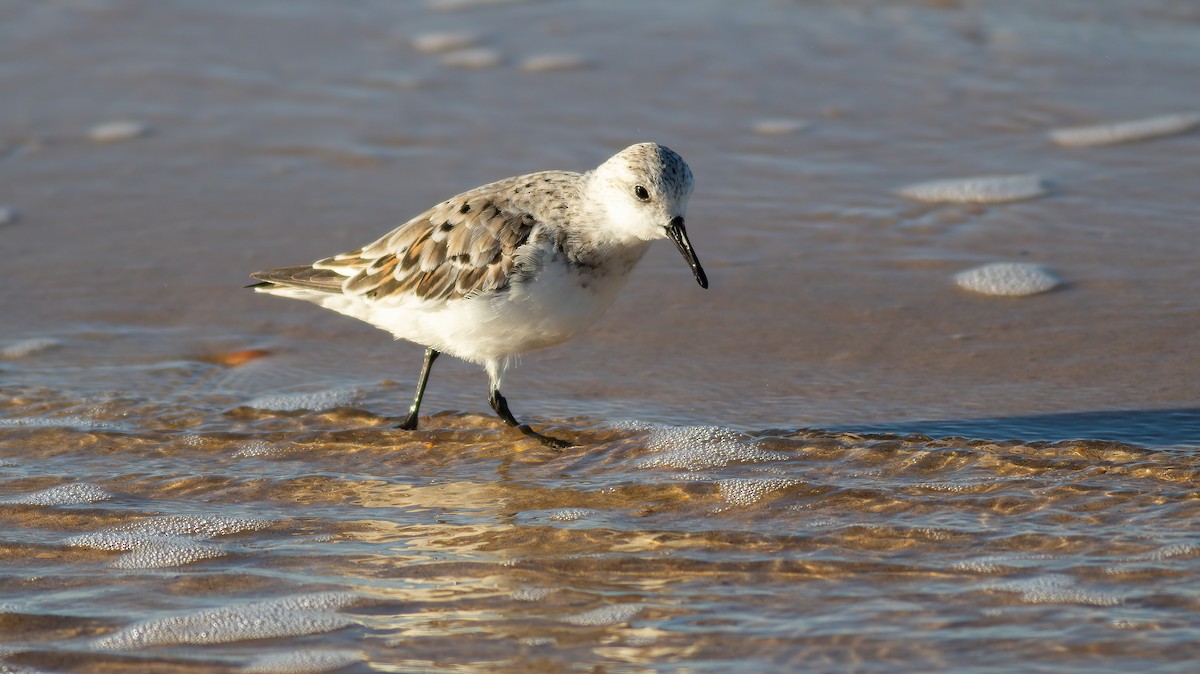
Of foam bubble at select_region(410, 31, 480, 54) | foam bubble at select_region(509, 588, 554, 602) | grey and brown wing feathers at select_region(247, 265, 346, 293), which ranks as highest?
foam bubble at select_region(410, 31, 480, 54)

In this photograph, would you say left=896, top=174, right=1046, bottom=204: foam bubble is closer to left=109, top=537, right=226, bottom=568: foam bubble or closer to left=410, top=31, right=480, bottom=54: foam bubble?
left=410, top=31, right=480, bottom=54: foam bubble

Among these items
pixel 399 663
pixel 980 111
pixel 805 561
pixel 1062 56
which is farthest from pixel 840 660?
pixel 1062 56

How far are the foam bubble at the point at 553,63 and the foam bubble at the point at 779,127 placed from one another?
153 centimetres

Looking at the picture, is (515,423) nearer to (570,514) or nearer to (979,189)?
(570,514)

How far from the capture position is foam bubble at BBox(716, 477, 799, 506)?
580 cm

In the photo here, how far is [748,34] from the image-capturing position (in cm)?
1120

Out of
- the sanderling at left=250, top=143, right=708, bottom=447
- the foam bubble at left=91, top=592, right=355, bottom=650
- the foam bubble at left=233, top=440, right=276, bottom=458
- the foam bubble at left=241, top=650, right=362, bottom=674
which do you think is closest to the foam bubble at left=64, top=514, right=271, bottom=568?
the foam bubble at left=91, top=592, right=355, bottom=650

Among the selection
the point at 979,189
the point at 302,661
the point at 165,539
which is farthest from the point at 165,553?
the point at 979,189

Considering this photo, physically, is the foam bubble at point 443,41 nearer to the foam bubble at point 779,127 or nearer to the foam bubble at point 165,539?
the foam bubble at point 779,127

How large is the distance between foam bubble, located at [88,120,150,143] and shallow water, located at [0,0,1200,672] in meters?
0.03

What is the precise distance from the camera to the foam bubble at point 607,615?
4.88 meters

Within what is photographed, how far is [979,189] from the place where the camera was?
8.92 m

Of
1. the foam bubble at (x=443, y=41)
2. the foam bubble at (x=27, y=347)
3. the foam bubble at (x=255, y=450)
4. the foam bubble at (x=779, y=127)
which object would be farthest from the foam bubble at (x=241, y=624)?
the foam bubble at (x=443, y=41)

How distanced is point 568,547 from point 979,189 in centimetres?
444
